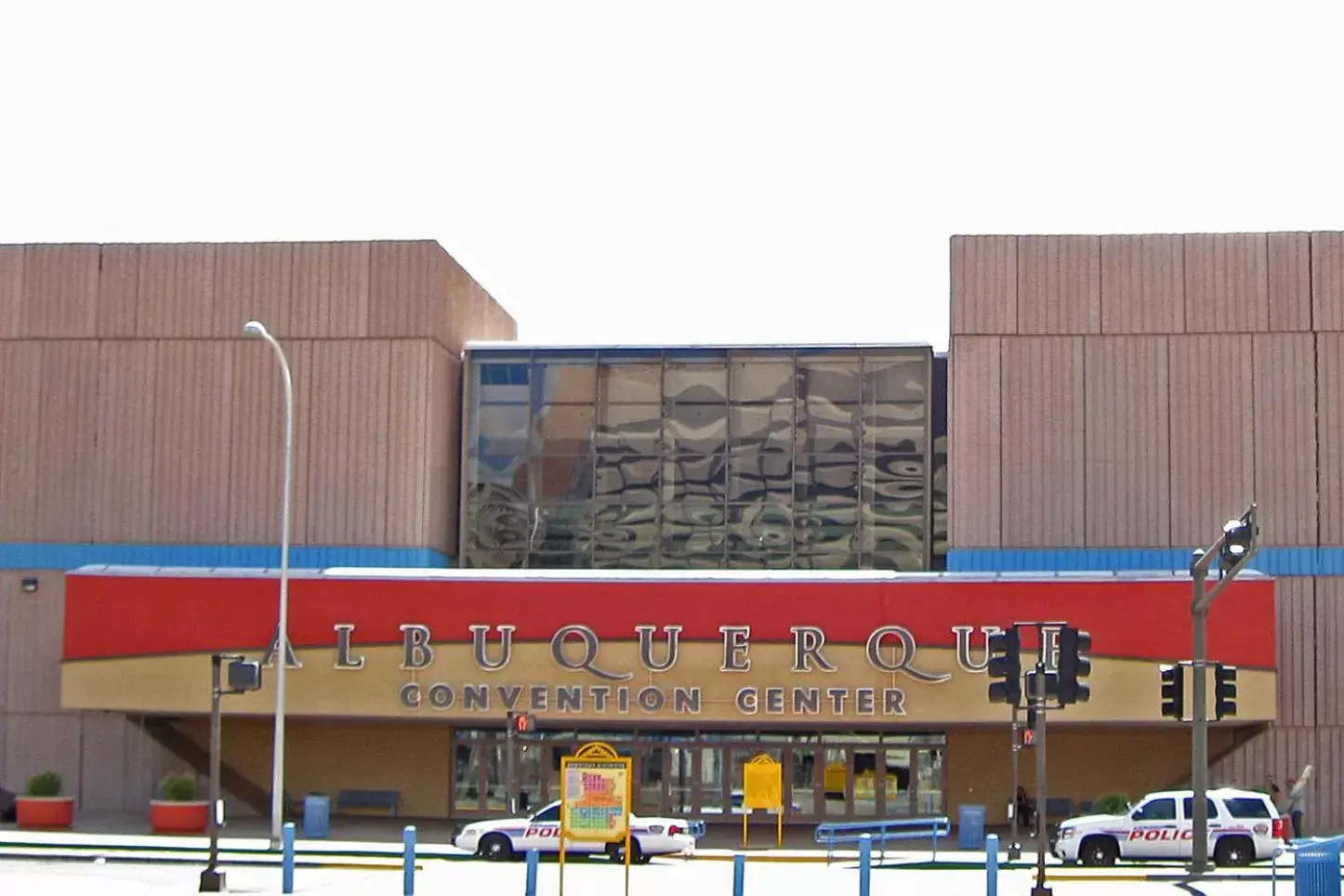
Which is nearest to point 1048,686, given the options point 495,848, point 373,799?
point 495,848

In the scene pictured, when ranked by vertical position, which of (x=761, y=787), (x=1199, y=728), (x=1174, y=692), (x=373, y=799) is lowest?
(x=373, y=799)

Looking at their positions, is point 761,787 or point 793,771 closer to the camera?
point 761,787

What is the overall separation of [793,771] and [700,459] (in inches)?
328

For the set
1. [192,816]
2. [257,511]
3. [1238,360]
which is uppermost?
[1238,360]

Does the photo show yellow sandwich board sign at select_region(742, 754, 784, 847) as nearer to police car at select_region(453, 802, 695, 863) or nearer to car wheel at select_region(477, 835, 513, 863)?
police car at select_region(453, 802, 695, 863)

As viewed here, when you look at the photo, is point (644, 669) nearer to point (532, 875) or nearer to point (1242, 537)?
point (532, 875)

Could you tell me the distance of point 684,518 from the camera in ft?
171

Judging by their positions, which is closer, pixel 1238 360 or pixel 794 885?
pixel 794 885

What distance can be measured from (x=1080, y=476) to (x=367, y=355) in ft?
58.0

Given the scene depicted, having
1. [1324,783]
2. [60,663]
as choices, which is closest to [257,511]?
[60,663]

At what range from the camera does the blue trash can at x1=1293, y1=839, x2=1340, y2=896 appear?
91.7ft

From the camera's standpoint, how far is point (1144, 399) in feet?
162

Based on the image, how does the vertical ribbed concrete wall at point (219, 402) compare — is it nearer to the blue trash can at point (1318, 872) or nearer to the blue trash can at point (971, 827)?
the blue trash can at point (971, 827)

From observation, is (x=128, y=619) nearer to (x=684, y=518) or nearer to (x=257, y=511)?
(x=257, y=511)
